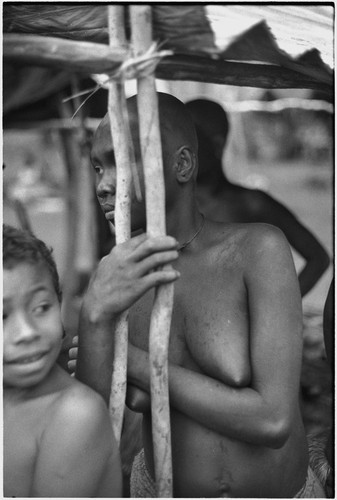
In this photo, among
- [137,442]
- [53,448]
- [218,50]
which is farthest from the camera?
[137,442]

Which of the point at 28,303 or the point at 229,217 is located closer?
the point at 28,303

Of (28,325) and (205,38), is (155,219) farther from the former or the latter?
(205,38)

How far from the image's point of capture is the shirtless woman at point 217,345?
1.74 meters

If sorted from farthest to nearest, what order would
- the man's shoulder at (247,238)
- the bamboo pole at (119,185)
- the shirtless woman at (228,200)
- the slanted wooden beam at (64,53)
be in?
the shirtless woman at (228,200) → the man's shoulder at (247,238) → the bamboo pole at (119,185) → the slanted wooden beam at (64,53)

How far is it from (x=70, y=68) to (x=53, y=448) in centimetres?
87

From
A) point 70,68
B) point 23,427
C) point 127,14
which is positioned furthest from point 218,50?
point 23,427

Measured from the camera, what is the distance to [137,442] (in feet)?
9.55

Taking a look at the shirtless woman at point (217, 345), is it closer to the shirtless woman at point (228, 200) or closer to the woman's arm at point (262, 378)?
the woman's arm at point (262, 378)

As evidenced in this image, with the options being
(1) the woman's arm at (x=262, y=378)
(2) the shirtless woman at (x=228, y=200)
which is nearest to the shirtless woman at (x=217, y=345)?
(1) the woman's arm at (x=262, y=378)

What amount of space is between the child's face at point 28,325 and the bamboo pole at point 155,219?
25 centimetres

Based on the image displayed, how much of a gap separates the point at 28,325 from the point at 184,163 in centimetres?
68

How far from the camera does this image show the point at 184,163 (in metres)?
1.97

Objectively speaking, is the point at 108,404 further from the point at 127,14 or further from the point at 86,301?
the point at 127,14

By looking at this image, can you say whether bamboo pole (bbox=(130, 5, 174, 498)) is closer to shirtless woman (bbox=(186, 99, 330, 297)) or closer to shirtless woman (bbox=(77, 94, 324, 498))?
shirtless woman (bbox=(77, 94, 324, 498))
